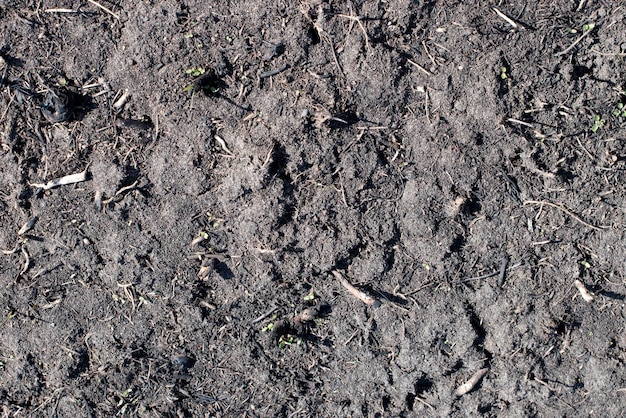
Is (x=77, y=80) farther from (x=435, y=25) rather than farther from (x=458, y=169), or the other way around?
(x=458, y=169)

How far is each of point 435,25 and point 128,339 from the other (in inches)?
84.3

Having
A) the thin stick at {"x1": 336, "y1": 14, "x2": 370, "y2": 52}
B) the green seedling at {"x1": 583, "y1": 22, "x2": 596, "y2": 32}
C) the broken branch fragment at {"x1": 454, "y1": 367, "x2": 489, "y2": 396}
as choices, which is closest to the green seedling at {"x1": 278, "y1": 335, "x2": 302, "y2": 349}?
the broken branch fragment at {"x1": 454, "y1": 367, "x2": 489, "y2": 396}

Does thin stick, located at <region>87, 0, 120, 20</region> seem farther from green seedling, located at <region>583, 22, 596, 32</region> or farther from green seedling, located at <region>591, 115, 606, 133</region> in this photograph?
green seedling, located at <region>591, 115, 606, 133</region>

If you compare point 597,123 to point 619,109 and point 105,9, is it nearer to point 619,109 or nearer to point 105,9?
point 619,109

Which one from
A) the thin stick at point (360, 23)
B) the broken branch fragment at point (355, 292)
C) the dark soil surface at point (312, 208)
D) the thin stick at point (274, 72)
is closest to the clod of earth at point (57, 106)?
the dark soil surface at point (312, 208)

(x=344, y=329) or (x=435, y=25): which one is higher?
(x=435, y=25)

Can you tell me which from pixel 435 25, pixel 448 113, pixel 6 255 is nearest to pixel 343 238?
pixel 448 113

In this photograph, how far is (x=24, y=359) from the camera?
8.30ft

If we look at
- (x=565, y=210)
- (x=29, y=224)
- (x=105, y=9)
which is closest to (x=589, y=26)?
(x=565, y=210)

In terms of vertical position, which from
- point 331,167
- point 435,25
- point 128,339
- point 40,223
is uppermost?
point 435,25

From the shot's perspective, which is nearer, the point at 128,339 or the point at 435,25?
the point at 435,25

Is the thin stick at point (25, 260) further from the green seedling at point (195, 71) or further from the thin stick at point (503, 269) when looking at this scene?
the thin stick at point (503, 269)

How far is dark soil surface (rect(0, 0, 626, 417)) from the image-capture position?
232cm

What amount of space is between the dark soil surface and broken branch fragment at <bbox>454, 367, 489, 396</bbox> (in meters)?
0.01
